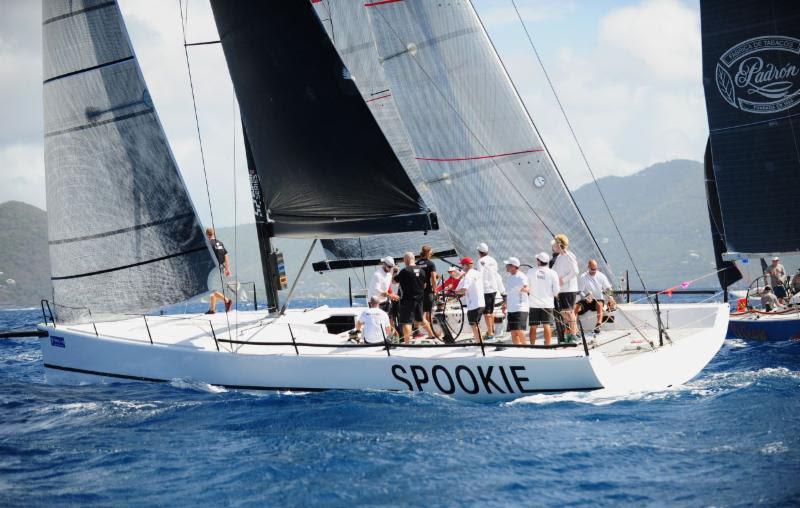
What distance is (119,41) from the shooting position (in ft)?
44.0

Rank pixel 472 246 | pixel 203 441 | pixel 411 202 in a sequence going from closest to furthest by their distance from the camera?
pixel 203 441
pixel 411 202
pixel 472 246

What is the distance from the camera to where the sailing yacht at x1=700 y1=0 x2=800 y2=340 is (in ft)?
58.7

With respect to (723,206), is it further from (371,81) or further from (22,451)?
(22,451)

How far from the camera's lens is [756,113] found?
18359mm

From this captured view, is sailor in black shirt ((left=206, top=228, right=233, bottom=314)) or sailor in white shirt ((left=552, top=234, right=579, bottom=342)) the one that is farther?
sailor in black shirt ((left=206, top=228, right=233, bottom=314))

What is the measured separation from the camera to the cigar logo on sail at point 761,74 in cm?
1791

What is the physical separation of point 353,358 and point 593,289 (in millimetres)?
4330

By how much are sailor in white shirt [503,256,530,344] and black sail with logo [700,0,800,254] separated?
378 inches

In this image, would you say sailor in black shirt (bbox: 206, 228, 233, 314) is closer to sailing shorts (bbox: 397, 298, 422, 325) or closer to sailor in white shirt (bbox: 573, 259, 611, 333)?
sailing shorts (bbox: 397, 298, 422, 325)

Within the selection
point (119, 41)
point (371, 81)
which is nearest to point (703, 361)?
point (371, 81)

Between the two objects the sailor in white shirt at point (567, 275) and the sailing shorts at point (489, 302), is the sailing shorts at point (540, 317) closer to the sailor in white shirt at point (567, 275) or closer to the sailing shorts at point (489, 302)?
the sailor in white shirt at point (567, 275)

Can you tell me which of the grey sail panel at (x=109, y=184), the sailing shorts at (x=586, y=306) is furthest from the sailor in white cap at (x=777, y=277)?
the grey sail panel at (x=109, y=184)

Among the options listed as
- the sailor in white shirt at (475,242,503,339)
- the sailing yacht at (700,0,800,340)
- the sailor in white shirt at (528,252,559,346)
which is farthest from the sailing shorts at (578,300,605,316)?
the sailing yacht at (700,0,800,340)

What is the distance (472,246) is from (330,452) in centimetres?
672
